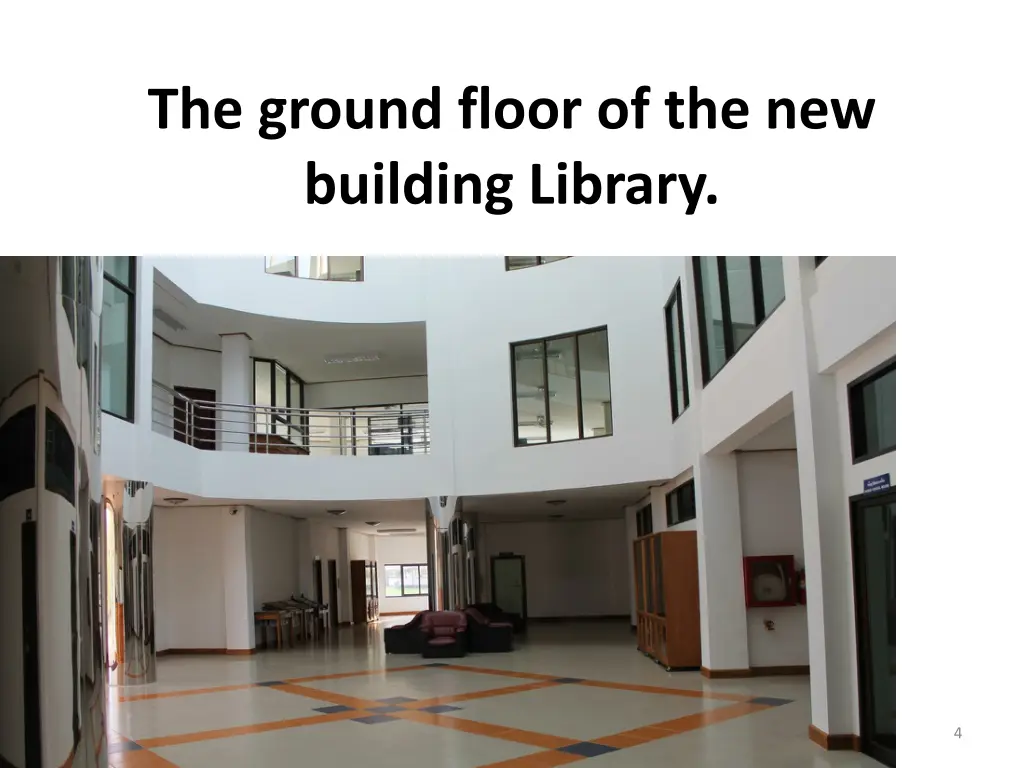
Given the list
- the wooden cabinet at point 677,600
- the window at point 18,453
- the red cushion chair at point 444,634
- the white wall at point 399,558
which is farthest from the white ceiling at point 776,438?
the white wall at point 399,558

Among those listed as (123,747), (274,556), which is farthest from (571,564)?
(123,747)

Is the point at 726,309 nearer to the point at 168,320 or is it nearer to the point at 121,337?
the point at 121,337

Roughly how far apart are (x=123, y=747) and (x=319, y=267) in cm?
1183

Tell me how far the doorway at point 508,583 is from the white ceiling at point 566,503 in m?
1.24

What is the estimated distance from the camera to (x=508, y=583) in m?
26.9

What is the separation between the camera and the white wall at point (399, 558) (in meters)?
35.6

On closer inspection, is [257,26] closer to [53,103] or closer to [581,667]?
[53,103]

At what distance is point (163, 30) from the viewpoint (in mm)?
2154

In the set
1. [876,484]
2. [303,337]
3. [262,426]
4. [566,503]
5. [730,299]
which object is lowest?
[566,503]

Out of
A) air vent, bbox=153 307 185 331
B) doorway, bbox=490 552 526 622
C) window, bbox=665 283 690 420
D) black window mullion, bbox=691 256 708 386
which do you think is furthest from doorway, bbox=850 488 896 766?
doorway, bbox=490 552 526 622

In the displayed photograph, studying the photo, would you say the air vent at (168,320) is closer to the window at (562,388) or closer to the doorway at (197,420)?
the doorway at (197,420)

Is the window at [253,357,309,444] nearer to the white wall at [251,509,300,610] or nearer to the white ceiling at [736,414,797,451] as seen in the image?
the white wall at [251,509,300,610]

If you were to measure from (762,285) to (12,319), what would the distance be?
9.13m

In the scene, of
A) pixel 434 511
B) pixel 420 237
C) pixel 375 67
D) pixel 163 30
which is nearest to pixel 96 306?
pixel 163 30
